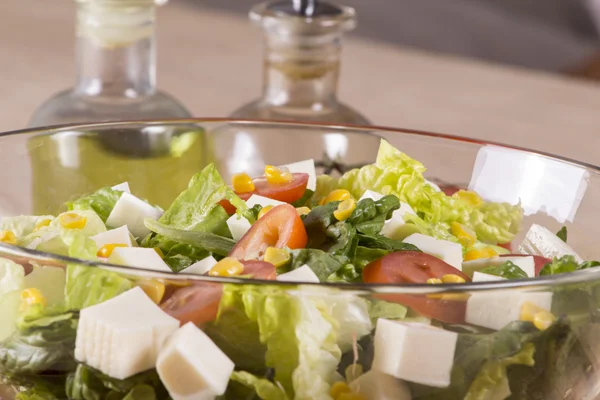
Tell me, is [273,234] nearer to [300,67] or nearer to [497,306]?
[497,306]

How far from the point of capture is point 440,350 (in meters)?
0.77

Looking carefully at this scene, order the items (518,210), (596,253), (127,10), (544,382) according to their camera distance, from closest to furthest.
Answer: (544,382), (596,253), (518,210), (127,10)

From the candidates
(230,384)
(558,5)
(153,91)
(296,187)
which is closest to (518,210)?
(296,187)

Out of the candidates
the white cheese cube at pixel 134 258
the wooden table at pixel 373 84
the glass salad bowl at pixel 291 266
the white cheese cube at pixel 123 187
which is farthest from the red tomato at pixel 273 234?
the wooden table at pixel 373 84

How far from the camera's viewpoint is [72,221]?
3.47ft

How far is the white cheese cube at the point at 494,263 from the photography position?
3.41 ft

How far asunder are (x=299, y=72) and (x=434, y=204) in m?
0.70

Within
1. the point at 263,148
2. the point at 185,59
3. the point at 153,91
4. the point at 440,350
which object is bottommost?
the point at 185,59

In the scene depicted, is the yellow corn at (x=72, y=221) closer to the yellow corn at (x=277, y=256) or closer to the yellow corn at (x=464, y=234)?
the yellow corn at (x=277, y=256)

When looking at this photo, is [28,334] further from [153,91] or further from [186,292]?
[153,91]

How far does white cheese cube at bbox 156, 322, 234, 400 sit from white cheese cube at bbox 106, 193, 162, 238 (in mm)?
425

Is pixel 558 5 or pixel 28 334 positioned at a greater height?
pixel 28 334

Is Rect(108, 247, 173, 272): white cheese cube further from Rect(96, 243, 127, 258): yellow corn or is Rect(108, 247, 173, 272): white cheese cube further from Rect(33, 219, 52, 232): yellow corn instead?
Rect(33, 219, 52, 232): yellow corn

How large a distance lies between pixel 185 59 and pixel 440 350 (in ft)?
10.6
